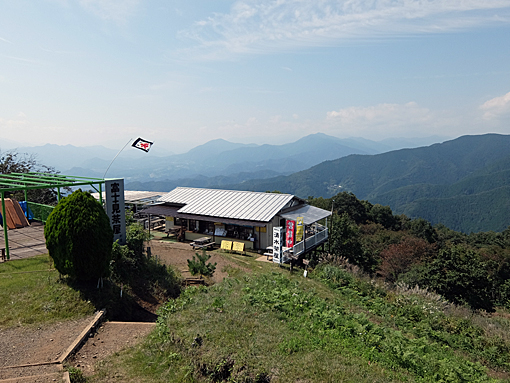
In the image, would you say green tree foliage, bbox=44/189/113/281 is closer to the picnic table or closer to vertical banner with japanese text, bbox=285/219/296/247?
the picnic table

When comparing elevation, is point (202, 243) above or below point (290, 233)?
below

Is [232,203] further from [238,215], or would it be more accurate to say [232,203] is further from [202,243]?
[202,243]

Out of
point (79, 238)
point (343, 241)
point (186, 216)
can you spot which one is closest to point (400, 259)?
point (343, 241)

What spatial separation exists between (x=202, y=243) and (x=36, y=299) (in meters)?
12.7

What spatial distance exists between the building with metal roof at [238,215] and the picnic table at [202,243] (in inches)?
25.5

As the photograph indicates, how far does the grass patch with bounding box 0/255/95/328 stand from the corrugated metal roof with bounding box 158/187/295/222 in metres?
12.1

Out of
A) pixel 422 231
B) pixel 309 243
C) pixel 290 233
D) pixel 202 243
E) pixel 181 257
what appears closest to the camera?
pixel 181 257

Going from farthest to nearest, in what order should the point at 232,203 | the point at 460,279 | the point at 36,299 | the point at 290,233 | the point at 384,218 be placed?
1. the point at 384,218
2. the point at 232,203
3. the point at 460,279
4. the point at 290,233
5. the point at 36,299

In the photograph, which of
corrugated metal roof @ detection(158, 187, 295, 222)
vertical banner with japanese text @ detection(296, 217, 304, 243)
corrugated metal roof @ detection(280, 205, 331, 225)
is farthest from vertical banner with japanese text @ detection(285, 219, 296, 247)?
corrugated metal roof @ detection(158, 187, 295, 222)

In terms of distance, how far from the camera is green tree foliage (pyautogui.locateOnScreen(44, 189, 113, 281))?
11.3 metres

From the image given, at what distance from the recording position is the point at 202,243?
23078 mm

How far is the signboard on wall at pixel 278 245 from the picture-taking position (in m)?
19.1

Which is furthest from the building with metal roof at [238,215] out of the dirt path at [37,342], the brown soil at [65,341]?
the dirt path at [37,342]

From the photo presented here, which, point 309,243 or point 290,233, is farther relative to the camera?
point 309,243
